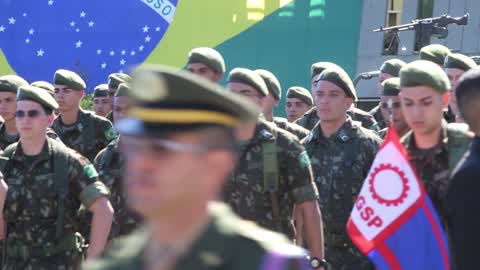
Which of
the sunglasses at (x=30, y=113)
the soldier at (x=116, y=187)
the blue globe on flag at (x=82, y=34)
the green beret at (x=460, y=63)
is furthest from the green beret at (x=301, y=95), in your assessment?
the blue globe on flag at (x=82, y=34)

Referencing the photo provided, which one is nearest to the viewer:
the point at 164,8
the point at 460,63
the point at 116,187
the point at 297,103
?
the point at 116,187

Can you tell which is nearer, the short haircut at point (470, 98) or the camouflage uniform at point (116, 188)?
the short haircut at point (470, 98)

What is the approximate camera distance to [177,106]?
9.70 ft

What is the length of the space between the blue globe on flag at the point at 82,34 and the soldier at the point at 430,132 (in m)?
23.2

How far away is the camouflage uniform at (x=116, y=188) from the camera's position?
7.59 meters

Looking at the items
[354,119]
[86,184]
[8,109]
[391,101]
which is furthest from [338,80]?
[8,109]

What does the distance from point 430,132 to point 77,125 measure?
5.41 meters

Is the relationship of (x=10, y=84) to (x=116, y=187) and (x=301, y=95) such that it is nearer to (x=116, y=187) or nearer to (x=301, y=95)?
(x=301, y=95)

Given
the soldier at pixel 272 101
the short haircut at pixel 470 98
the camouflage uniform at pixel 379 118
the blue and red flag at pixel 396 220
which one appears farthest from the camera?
the camouflage uniform at pixel 379 118

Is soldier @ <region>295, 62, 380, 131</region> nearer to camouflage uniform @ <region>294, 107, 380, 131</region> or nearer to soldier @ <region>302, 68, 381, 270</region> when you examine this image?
camouflage uniform @ <region>294, 107, 380, 131</region>

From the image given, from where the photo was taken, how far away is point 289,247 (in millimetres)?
3062

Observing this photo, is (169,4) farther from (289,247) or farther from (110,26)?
(289,247)

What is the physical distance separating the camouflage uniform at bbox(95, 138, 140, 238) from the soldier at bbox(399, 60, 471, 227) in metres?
2.18

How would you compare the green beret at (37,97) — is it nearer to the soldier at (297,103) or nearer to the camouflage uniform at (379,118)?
the camouflage uniform at (379,118)
